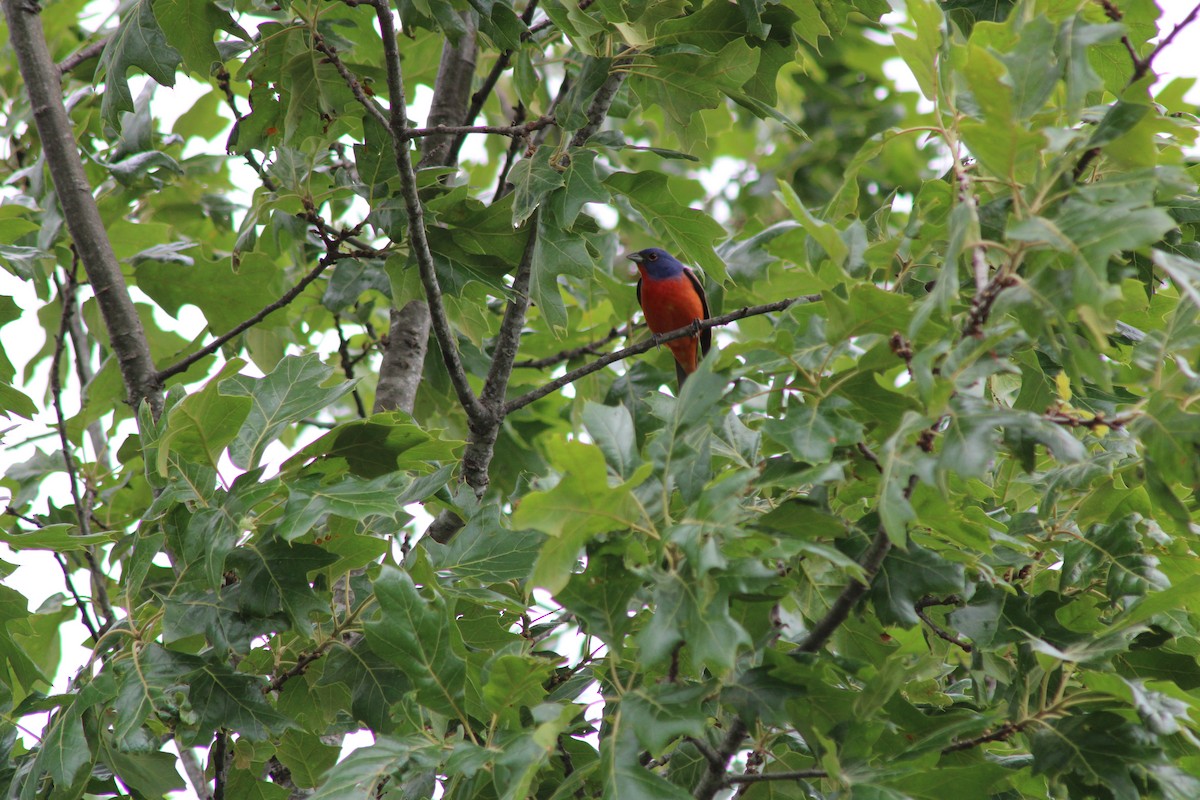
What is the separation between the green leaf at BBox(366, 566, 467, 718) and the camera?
2240 mm

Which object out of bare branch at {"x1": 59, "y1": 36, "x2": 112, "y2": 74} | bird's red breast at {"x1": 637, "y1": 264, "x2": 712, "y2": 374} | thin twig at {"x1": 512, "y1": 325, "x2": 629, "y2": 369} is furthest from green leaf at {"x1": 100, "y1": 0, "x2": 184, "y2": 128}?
bird's red breast at {"x1": 637, "y1": 264, "x2": 712, "y2": 374}

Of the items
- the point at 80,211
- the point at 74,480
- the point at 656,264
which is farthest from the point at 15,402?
the point at 656,264

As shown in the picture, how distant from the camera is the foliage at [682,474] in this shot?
1.84 metres

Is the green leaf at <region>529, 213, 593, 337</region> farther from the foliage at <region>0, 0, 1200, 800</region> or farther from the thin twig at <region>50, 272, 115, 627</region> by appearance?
the thin twig at <region>50, 272, 115, 627</region>

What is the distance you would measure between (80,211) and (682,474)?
263cm

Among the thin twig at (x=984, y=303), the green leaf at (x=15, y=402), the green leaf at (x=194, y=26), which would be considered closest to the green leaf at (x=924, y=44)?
the thin twig at (x=984, y=303)

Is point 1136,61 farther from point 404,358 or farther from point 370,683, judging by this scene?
point 404,358

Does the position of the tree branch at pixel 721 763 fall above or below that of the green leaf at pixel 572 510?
below

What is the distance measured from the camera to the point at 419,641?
2.26 m

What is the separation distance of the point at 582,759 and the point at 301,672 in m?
0.84

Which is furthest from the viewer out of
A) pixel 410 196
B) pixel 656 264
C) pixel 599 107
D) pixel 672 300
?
pixel 656 264

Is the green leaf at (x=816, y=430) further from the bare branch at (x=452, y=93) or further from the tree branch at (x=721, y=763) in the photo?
the bare branch at (x=452, y=93)

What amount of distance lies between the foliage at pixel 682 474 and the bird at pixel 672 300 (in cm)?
143

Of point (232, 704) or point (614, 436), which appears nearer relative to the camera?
point (614, 436)
